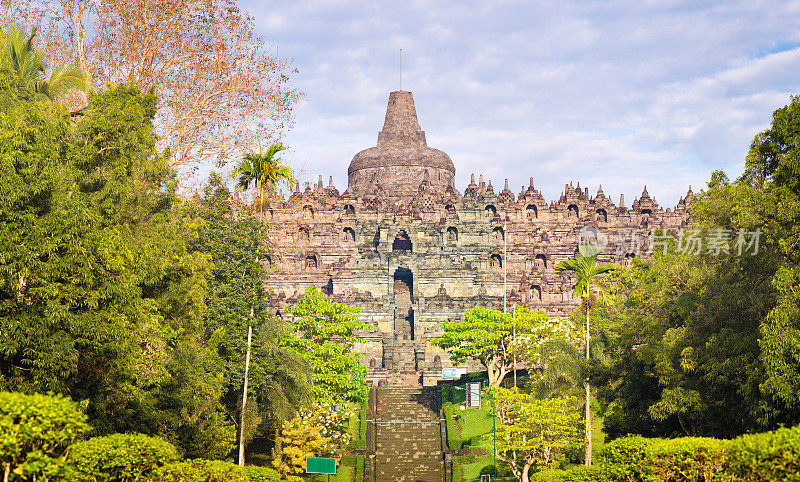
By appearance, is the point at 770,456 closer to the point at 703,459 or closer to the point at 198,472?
the point at 703,459

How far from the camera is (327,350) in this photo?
43062 millimetres

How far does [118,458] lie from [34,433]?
259 cm

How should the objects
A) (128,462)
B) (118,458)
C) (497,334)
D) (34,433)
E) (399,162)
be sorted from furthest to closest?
1. (399,162)
2. (497,334)
3. (128,462)
4. (118,458)
5. (34,433)

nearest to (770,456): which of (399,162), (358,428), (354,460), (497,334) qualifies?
(354,460)

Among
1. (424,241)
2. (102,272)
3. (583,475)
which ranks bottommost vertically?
(583,475)

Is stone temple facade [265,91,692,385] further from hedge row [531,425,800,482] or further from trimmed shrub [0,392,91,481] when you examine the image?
trimmed shrub [0,392,91,481]

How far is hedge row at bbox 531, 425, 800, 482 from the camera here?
51.5ft

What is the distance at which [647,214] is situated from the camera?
258 feet

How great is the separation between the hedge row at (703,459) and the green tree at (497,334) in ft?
75.6

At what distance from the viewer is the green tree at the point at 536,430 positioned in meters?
36.1

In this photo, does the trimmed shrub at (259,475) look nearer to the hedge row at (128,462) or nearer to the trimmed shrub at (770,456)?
the hedge row at (128,462)

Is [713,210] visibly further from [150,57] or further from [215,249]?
[150,57]

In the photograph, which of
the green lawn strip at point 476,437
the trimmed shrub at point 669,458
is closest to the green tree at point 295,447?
the green lawn strip at point 476,437

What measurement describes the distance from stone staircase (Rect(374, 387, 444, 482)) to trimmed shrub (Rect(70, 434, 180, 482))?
22153 mm
